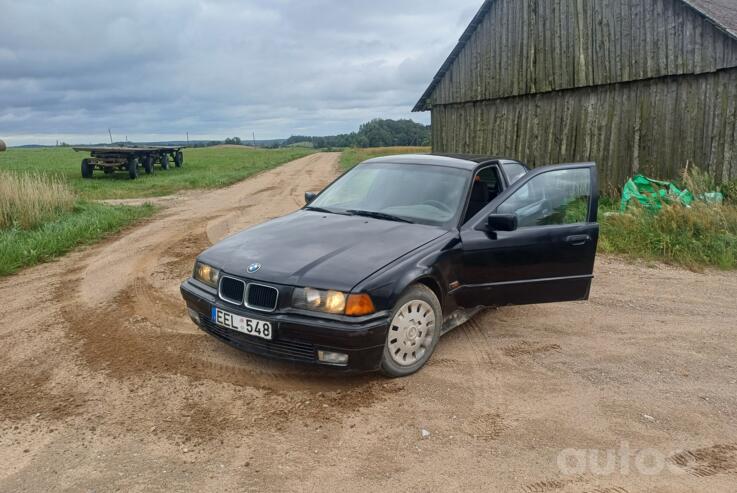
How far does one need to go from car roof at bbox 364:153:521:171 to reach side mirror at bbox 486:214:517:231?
2.32 feet

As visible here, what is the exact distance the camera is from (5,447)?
296 centimetres

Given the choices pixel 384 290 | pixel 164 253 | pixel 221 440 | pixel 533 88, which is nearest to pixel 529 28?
pixel 533 88

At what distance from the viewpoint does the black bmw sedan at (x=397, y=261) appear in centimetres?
344

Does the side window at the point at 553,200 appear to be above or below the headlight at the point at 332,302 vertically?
above

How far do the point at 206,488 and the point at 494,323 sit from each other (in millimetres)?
3131

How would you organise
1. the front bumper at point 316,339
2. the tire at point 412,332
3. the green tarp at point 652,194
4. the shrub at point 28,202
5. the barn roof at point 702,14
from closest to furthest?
the front bumper at point 316,339
the tire at point 412,332
the green tarp at point 652,194
the shrub at point 28,202
the barn roof at point 702,14

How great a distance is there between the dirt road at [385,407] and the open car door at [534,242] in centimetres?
45

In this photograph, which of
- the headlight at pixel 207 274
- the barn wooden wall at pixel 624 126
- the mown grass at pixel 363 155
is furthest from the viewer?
the mown grass at pixel 363 155

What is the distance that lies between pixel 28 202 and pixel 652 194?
449 inches

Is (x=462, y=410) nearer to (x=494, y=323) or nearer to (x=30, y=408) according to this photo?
(x=494, y=323)

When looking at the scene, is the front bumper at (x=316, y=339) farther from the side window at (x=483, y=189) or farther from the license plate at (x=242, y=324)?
the side window at (x=483, y=189)

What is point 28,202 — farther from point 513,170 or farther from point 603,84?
point 603,84

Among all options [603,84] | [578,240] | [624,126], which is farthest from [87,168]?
[578,240]

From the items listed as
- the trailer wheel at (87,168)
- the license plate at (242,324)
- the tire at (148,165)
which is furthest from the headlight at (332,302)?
the tire at (148,165)
